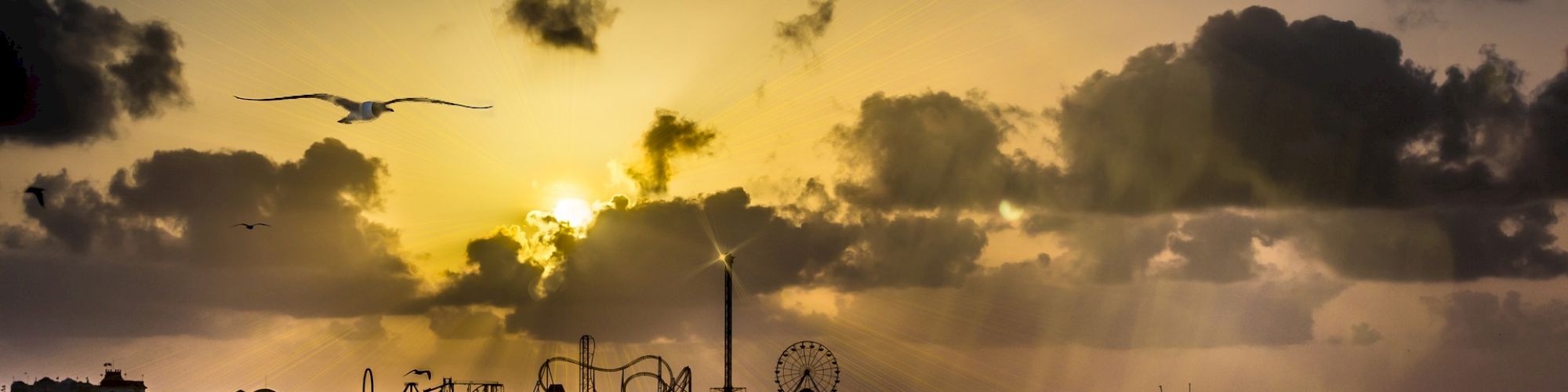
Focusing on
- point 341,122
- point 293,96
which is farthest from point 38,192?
point 341,122

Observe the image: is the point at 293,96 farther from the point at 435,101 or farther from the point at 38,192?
the point at 38,192

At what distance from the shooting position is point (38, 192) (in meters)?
129

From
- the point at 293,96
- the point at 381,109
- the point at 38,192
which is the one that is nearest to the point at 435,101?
the point at 381,109

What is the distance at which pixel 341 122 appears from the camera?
117 metres

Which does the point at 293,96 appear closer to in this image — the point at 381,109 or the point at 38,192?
the point at 381,109

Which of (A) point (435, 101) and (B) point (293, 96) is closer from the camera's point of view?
(A) point (435, 101)

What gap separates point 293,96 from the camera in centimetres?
12619

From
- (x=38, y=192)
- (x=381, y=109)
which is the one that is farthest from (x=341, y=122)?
(x=38, y=192)

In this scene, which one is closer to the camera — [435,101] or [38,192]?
[435,101]

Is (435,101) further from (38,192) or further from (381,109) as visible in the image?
(38,192)

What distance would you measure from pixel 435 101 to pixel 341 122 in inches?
277

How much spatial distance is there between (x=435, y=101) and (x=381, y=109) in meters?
5.09

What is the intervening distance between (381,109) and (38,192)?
3220cm

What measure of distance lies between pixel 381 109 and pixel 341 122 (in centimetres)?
424
